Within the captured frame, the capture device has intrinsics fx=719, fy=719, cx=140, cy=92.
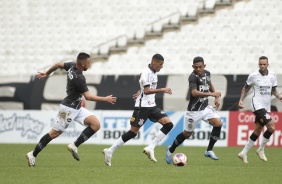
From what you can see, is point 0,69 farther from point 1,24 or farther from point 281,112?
point 281,112

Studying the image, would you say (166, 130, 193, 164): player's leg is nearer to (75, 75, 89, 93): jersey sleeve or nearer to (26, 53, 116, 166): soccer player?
(26, 53, 116, 166): soccer player

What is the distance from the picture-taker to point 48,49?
33.4 meters

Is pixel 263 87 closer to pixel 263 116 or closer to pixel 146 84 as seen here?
pixel 263 116

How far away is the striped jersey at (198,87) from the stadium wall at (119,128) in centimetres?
931

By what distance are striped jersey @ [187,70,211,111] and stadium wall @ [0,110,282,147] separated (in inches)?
366

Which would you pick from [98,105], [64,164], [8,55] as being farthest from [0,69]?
[64,164]

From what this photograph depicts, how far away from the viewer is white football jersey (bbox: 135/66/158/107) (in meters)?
14.9

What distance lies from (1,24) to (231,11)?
36.1ft

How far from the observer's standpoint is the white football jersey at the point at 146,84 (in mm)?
14891

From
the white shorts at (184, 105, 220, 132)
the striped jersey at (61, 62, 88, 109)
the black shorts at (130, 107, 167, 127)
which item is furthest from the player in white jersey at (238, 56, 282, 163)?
the striped jersey at (61, 62, 88, 109)

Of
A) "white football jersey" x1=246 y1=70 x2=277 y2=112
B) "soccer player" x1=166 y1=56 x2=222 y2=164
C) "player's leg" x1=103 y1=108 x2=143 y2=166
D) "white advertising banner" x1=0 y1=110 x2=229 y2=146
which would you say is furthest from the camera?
"white advertising banner" x1=0 y1=110 x2=229 y2=146

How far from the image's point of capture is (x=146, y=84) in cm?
1482

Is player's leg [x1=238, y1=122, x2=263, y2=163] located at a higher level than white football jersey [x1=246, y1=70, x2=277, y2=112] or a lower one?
lower

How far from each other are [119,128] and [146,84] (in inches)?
450
